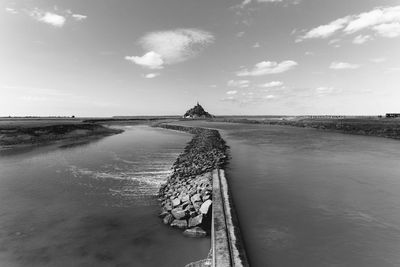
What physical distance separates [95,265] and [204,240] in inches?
147

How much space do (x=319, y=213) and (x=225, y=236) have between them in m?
5.00

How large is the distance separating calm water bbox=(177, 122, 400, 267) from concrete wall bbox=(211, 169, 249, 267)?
2.08ft

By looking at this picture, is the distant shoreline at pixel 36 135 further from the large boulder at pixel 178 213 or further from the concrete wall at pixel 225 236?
the concrete wall at pixel 225 236

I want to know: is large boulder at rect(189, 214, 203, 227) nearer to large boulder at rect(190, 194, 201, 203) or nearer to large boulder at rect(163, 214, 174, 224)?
large boulder at rect(163, 214, 174, 224)

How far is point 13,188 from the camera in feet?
50.3

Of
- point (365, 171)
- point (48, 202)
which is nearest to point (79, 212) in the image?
point (48, 202)

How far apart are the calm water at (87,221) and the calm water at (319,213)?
243 cm

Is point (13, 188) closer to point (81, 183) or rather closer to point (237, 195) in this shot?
point (81, 183)

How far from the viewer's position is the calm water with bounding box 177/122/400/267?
7262 mm

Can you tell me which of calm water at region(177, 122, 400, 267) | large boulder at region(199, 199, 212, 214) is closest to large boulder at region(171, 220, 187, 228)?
large boulder at region(199, 199, 212, 214)

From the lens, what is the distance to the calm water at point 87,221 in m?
7.82

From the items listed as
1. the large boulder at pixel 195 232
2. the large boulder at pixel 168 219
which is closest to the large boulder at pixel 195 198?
the large boulder at pixel 168 219

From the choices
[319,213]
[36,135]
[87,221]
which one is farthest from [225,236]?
[36,135]

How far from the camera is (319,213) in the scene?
10.0 metres
